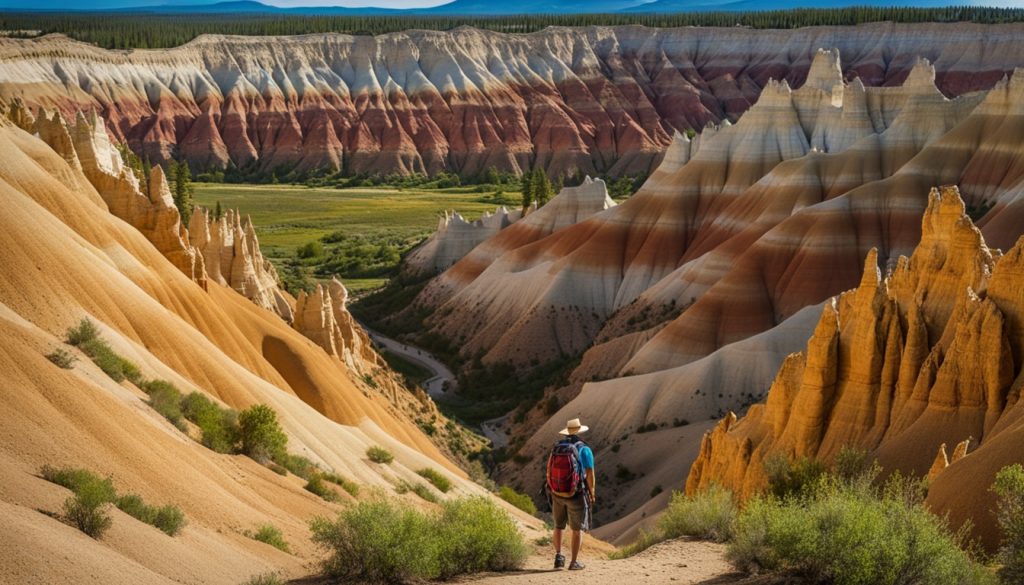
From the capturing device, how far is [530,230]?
84.0 m

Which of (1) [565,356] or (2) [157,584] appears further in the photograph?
(1) [565,356]

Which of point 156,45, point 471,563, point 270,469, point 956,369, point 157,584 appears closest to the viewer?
point 157,584

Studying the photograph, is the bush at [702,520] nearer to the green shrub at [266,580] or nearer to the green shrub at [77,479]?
the green shrub at [266,580]

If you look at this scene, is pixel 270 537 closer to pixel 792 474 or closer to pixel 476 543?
pixel 476 543

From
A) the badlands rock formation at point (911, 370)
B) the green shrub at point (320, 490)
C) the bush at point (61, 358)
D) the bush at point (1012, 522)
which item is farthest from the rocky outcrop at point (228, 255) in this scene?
the bush at point (1012, 522)

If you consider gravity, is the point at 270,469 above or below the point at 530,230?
below

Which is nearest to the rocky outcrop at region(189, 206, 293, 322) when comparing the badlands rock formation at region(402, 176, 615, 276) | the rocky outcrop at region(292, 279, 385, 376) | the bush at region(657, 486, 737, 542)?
the rocky outcrop at region(292, 279, 385, 376)

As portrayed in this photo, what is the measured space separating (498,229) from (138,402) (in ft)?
235

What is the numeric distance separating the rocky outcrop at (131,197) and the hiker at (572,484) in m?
21.9

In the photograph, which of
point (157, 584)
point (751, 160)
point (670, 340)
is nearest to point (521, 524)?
point (157, 584)

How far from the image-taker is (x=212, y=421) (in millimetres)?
22500

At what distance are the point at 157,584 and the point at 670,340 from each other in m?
43.7

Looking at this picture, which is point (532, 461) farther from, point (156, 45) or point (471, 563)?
point (156, 45)

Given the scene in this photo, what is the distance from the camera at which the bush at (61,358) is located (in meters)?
18.9
